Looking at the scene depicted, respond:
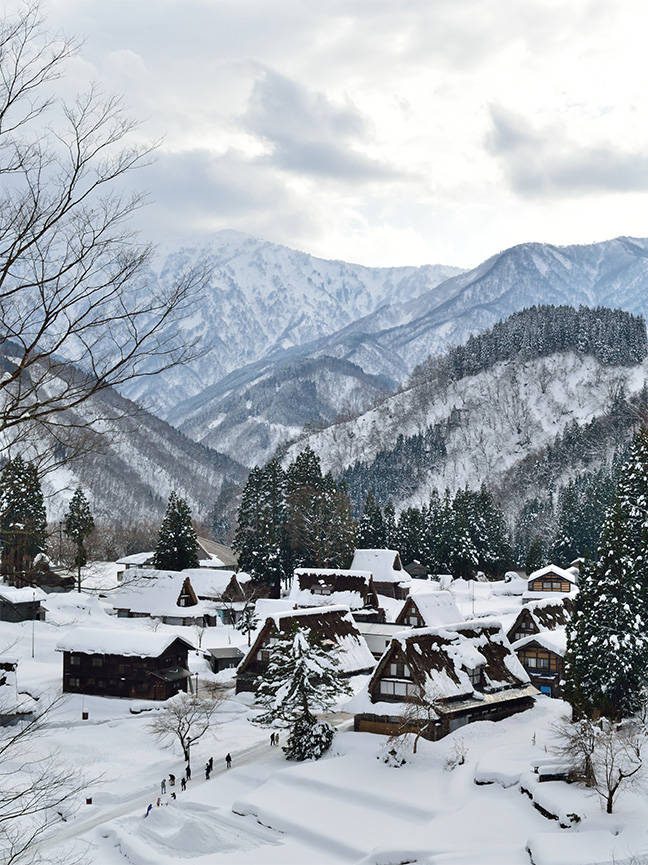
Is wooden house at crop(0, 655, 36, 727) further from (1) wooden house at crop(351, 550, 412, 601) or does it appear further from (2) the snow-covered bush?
(1) wooden house at crop(351, 550, 412, 601)

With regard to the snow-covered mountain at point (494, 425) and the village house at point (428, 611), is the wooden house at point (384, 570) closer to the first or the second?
the village house at point (428, 611)

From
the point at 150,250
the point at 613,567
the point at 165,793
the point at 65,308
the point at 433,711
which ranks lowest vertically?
the point at 165,793

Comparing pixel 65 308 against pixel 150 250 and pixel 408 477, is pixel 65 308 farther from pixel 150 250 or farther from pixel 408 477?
pixel 408 477

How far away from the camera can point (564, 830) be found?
22969 millimetres

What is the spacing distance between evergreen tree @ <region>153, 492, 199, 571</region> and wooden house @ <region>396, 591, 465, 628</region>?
21.0 metres

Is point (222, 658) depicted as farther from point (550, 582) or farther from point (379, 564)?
point (550, 582)

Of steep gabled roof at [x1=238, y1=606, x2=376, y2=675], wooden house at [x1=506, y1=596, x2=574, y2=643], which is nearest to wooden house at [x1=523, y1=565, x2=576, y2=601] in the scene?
wooden house at [x1=506, y1=596, x2=574, y2=643]

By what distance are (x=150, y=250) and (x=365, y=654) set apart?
1477 inches

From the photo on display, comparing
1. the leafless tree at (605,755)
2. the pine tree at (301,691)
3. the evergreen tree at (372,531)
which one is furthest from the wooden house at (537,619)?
the evergreen tree at (372,531)

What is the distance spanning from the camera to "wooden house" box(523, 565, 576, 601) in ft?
218

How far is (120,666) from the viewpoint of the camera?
4181 centimetres

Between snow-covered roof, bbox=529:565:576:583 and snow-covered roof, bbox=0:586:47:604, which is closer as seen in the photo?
snow-covered roof, bbox=0:586:47:604

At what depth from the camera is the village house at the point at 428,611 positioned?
48000 mm

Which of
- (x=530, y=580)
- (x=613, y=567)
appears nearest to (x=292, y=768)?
(x=613, y=567)
